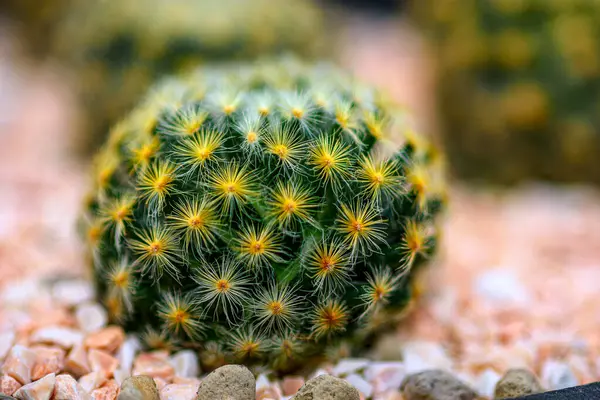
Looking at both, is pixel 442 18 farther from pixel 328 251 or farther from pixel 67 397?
pixel 67 397

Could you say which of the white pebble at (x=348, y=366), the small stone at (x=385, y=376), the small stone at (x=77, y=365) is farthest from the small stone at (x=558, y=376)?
the small stone at (x=77, y=365)

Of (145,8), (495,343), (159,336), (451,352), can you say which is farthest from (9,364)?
(145,8)

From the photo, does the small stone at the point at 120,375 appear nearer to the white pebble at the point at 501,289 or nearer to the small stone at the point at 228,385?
the small stone at the point at 228,385

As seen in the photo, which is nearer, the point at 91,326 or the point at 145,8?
the point at 91,326

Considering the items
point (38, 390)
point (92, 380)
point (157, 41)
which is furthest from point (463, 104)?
point (38, 390)

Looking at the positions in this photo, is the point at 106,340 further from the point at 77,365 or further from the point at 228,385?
the point at 228,385
